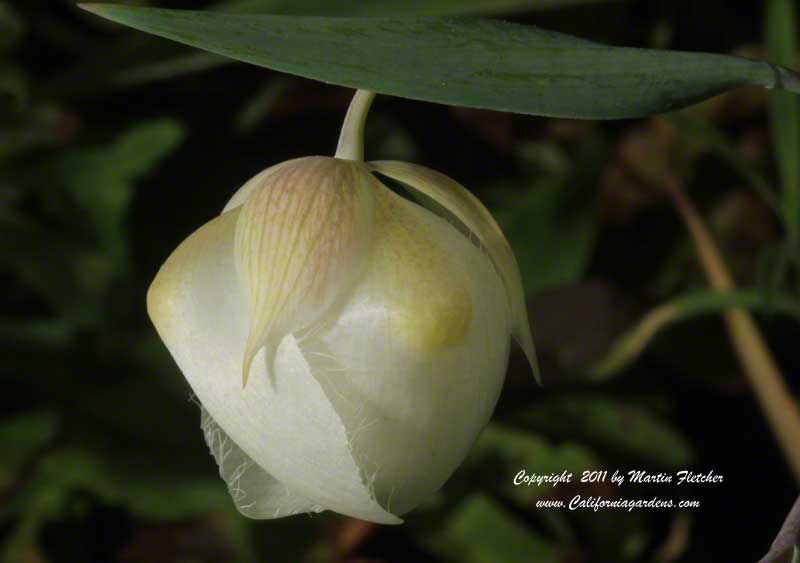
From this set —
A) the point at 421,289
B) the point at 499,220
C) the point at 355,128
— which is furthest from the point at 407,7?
the point at 421,289

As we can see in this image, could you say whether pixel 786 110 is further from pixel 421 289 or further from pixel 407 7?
pixel 421 289

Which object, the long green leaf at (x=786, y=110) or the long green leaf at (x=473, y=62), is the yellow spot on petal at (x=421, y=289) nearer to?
the long green leaf at (x=473, y=62)

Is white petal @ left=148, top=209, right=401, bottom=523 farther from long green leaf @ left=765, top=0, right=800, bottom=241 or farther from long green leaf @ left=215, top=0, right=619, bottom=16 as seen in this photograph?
long green leaf @ left=765, top=0, right=800, bottom=241

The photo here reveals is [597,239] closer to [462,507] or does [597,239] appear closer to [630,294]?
[630,294]

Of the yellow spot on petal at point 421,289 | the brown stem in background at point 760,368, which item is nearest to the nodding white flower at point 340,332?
the yellow spot on petal at point 421,289

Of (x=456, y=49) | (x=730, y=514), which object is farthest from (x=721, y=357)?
(x=456, y=49)
